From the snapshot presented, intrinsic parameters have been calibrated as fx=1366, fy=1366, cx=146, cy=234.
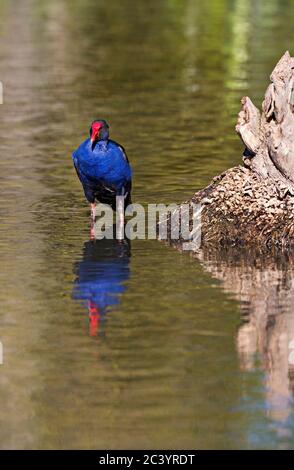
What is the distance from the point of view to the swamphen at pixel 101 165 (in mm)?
15312

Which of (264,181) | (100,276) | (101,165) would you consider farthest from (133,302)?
(101,165)

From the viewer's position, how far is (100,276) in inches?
547

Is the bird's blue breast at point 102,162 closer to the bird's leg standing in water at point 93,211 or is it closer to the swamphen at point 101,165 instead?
the swamphen at point 101,165

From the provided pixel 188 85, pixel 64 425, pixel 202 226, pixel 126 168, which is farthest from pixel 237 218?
pixel 188 85

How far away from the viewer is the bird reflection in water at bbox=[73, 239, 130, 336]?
12.6 metres

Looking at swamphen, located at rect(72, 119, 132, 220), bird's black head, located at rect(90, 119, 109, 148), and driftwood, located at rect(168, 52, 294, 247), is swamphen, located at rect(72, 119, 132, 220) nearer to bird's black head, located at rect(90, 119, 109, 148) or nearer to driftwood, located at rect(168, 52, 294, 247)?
bird's black head, located at rect(90, 119, 109, 148)

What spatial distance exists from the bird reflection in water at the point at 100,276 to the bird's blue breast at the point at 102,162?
73 cm

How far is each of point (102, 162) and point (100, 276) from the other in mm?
1945

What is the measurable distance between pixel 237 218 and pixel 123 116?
30.9 feet

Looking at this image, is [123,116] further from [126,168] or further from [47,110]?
[126,168]

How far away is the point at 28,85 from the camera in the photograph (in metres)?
27.4

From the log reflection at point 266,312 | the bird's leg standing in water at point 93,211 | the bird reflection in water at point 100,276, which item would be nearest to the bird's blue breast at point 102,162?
the bird's leg standing in water at point 93,211

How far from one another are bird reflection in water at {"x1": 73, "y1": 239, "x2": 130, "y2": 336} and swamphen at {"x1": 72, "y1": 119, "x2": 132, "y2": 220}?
0.67 metres
